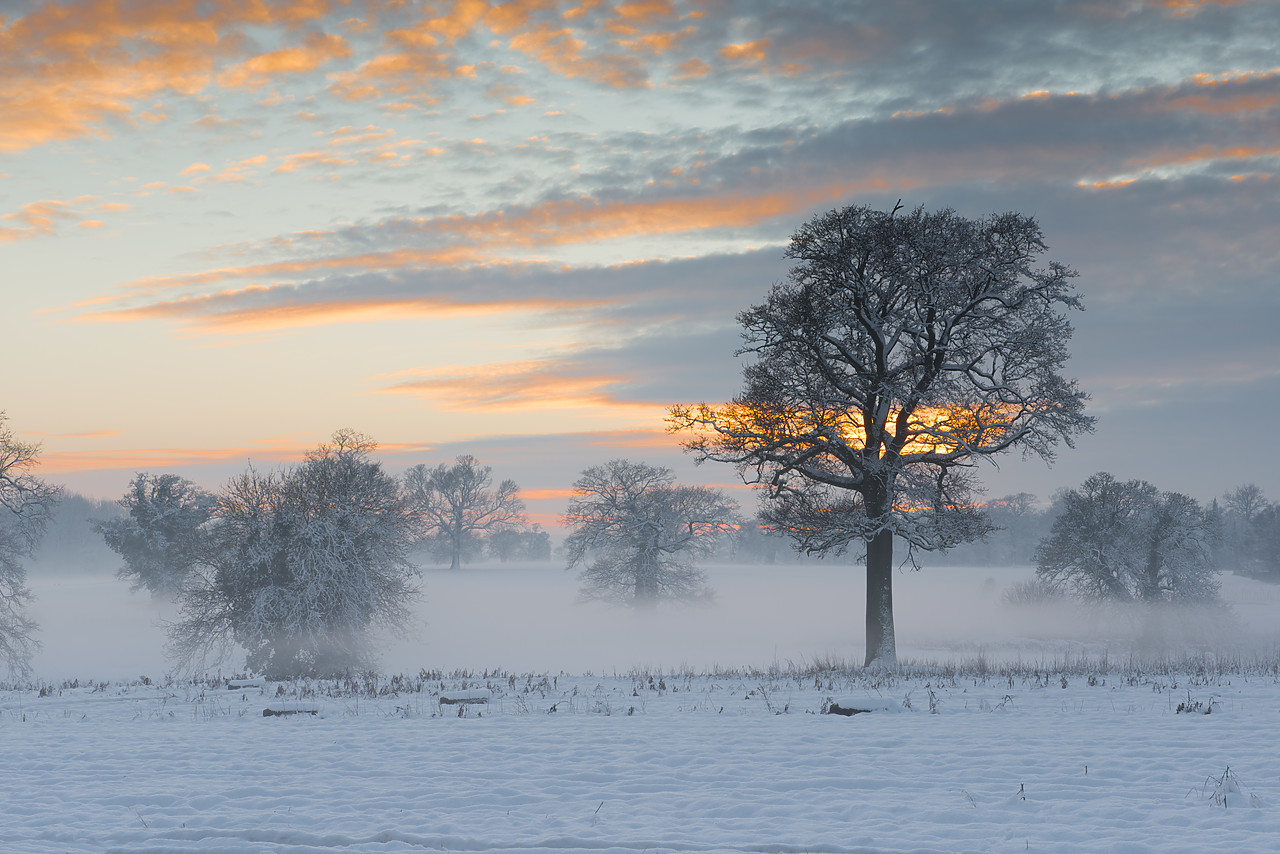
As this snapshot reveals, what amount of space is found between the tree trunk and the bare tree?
0.04 m

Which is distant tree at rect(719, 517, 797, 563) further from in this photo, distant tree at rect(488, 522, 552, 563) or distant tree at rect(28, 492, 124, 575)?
distant tree at rect(28, 492, 124, 575)

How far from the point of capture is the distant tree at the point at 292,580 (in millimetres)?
31828

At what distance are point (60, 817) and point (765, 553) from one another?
125 metres

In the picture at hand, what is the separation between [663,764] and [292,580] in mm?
25657

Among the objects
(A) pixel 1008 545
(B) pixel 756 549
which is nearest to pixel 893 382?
(B) pixel 756 549

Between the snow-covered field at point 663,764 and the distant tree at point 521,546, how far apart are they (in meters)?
103

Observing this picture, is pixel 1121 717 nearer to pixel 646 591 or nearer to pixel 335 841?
pixel 335 841

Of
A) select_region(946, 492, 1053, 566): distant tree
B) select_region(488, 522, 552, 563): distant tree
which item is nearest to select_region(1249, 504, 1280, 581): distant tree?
select_region(946, 492, 1053, 566): distant tree

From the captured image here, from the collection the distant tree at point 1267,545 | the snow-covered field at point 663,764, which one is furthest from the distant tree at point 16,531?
the distant tree at point 1267,545

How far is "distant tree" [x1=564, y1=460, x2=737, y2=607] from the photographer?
185 ft

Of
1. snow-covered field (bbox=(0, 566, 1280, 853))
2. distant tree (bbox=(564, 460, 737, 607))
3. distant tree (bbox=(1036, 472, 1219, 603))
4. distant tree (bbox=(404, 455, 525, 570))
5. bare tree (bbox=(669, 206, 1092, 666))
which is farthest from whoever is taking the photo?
distant tree (bbox=(404, 455, 525, 570))

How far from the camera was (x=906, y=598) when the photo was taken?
75.8 m

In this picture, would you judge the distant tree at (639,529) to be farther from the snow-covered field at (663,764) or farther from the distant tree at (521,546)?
the distant tree at (521,546)

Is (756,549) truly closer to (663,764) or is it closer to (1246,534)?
(1246,534)
